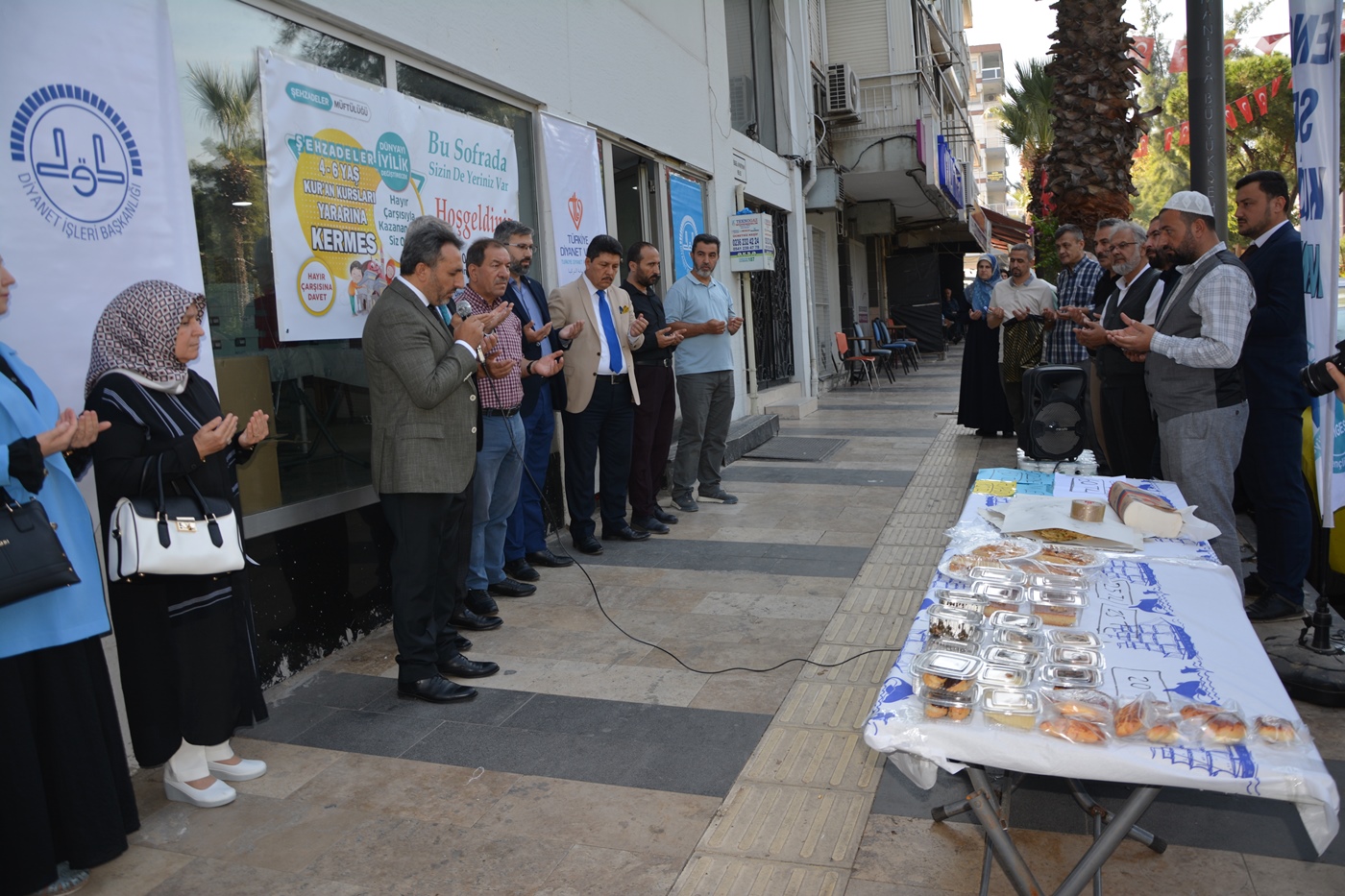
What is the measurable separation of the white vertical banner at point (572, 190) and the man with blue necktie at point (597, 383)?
25.0 inches

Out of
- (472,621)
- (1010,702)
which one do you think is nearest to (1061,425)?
(472,621)

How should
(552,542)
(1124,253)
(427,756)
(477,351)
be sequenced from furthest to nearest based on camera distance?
(552,542) < (1124,253) < (477,351) < (427,756)

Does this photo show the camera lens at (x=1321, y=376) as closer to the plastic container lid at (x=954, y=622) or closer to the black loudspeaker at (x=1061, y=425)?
the plastic container lid at (x=954, y=622)

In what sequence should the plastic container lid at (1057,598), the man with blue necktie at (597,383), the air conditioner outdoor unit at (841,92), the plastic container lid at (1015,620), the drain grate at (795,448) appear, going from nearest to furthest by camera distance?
1. the plastic container lid at (1015,620)
2. the plastic container lid at (1057,598)
3. the man with blue necktie at (597,383)
4. the drain grate at (795,448)
5. the air conditioner outdoor unit at (841,92)

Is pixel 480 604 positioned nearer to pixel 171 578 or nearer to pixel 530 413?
pixel 530 413

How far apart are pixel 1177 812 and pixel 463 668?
2.75m

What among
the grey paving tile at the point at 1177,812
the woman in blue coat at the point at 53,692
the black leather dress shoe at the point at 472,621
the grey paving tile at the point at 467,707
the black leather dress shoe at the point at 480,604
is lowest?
the grey paving tile at the point at 1177,812

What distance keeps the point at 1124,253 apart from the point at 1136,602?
3.47 metres

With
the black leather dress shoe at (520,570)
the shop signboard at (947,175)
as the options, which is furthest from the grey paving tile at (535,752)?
the shop signboard at (947,175)

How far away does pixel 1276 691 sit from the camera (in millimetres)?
2080

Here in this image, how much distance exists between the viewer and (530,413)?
5633mm

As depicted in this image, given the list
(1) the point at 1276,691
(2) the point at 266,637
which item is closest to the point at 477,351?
(2) the point at 266,637

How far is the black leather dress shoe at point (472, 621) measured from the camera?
4.84m

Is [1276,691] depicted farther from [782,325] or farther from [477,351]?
[782,325]
